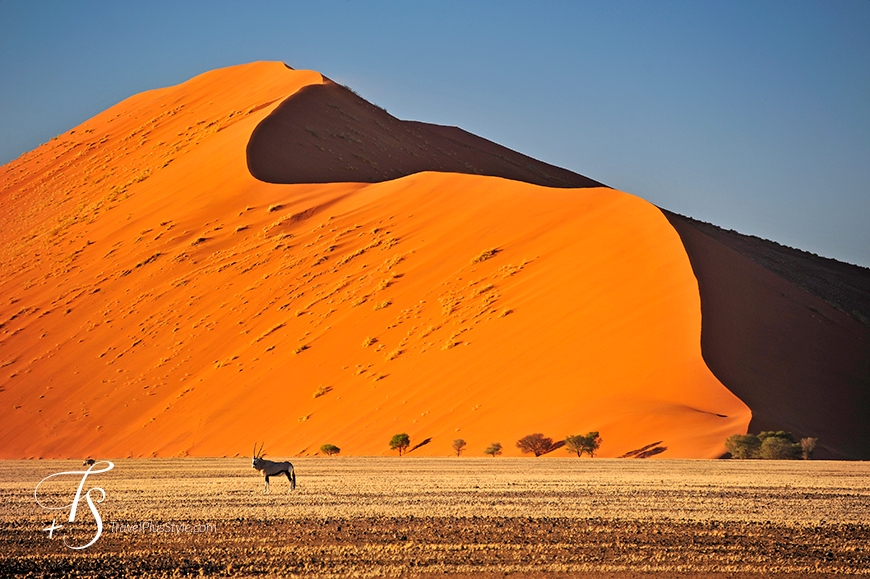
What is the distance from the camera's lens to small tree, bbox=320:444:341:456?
24016mm

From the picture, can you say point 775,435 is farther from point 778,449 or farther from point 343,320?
point 343,320

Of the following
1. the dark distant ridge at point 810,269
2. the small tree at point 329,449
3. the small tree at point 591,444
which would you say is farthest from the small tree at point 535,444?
the dark distant ridge at point 810,269

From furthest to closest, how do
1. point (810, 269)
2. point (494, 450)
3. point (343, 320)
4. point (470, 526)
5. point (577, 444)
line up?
point (810, 269) < point (343, 320) < point (494, 450) < point (577, 444) < point (470, 526)

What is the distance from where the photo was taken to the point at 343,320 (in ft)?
102

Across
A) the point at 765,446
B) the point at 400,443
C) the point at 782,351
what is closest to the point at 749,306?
the point at 782,351

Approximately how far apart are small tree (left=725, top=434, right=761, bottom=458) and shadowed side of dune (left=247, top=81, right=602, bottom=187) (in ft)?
84.3

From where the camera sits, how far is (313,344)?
3039 cm

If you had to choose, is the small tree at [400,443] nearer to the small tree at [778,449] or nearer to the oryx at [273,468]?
the small tree at [778,449]

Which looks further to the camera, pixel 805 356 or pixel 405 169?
pixel 405 169

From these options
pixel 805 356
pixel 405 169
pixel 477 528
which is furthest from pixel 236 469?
pixel 405 169

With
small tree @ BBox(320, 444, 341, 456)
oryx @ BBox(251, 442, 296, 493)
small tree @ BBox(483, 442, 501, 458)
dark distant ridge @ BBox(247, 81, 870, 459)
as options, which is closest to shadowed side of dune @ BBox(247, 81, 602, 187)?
dark distant ridge @ BBox(247, 81, 870, 459)

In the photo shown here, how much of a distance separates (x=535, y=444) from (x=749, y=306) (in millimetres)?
8357

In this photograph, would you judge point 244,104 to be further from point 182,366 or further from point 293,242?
point 182,366

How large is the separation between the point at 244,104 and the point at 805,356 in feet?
114
